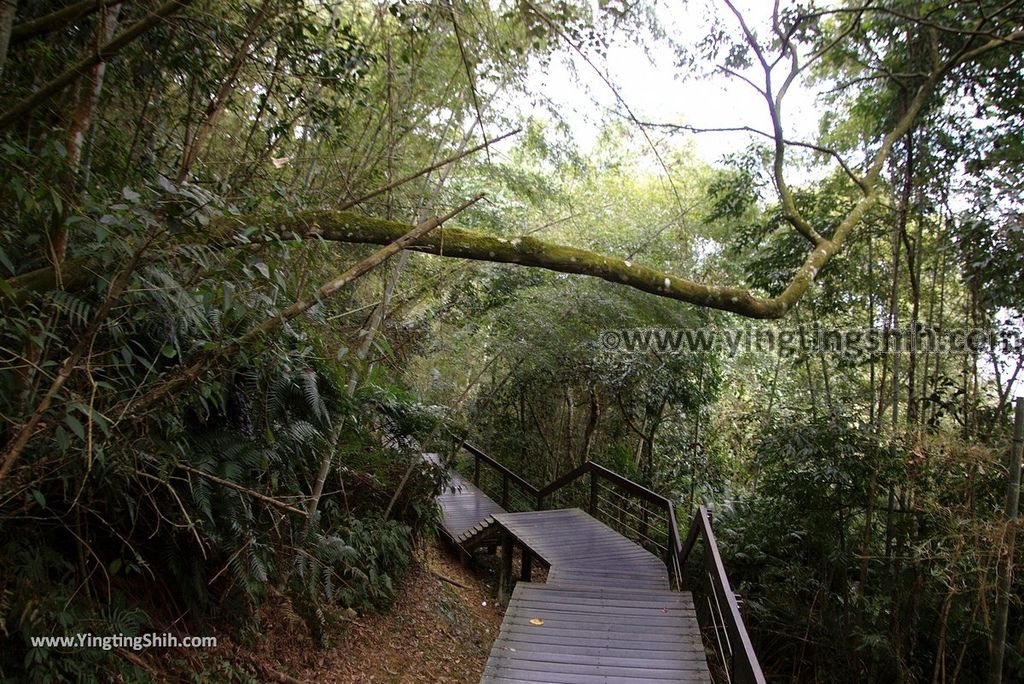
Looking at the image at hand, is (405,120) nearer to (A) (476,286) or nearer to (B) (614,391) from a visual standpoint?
(A) (476,286)

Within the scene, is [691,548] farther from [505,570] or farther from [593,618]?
[505,570]

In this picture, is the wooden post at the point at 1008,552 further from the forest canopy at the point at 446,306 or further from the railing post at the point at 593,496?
the railing post at the point at 593,496

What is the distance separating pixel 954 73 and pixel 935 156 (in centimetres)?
71

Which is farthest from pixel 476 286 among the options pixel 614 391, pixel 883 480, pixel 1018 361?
pixel 1018 361

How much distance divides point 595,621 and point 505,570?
2.77 m

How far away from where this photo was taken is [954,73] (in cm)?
524

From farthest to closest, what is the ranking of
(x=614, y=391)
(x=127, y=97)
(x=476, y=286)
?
(x=476, y=286)
(x=614, y=391)
(x=127, y=97)

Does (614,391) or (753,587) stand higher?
(614,391)

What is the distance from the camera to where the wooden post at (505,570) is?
6.78 m

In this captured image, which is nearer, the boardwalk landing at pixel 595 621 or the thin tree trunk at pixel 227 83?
the thin tree trunk at pixel 227 83

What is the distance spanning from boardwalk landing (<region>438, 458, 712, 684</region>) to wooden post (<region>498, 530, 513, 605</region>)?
0.17 meters

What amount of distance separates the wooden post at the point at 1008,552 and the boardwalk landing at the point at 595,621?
2.19 meters

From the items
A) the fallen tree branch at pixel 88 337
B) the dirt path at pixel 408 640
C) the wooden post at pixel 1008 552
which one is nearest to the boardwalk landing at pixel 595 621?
the dirt path at pixel 408 640

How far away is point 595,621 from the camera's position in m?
4.29
